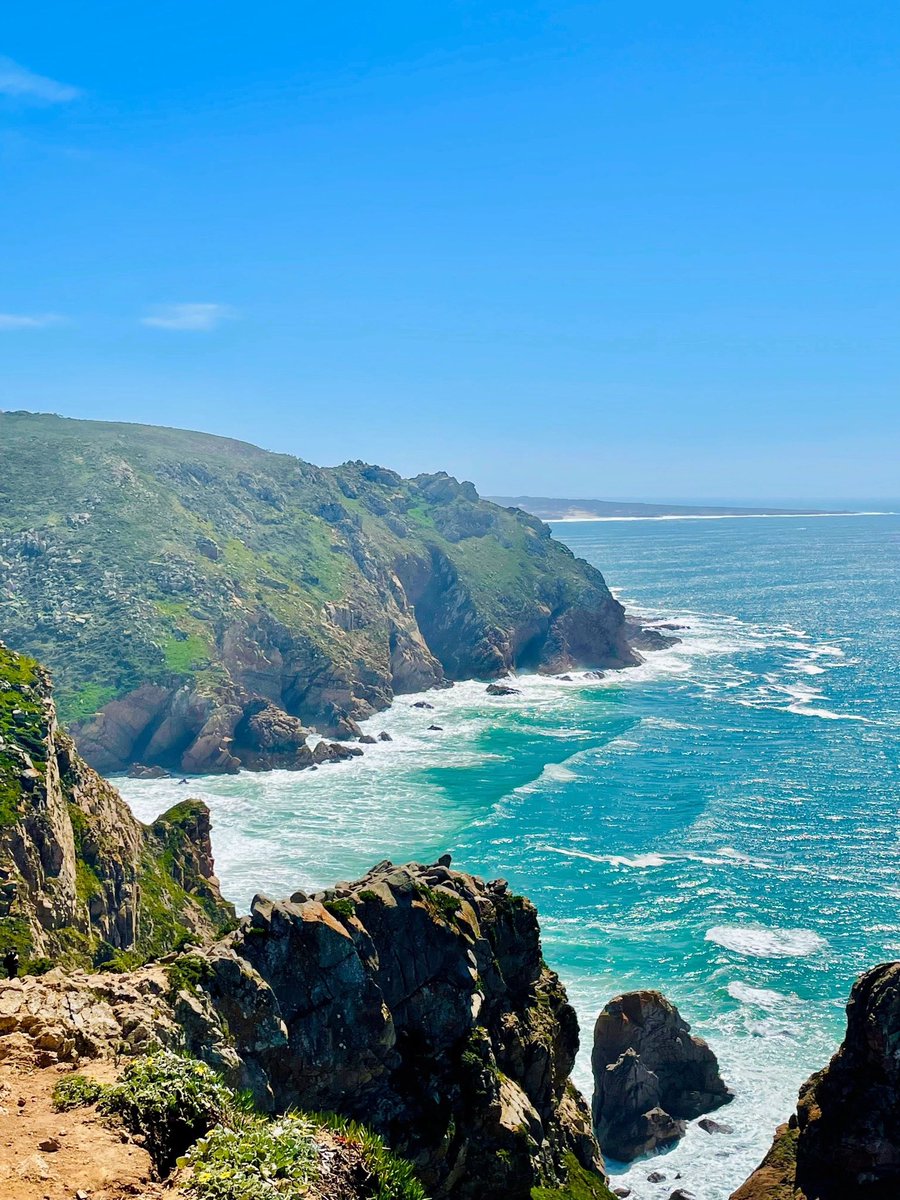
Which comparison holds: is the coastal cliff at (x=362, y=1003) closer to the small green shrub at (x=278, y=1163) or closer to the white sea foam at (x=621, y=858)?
the small green shrub at (x=278, y=1163)

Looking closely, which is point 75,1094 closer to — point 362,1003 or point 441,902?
point 362,1003

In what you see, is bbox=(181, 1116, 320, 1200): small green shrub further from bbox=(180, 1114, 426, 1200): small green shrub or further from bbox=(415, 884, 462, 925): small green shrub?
bbox=(415, 884, 462, 925): small green shrub

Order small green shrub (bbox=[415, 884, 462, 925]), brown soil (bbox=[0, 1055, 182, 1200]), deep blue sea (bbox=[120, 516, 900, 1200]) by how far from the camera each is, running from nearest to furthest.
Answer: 1. brown soil (bbox=[0, 1055, 182, 1200])
2. small green shrub (bbox=[415, 884, 462, 925])
3. deep blue sea (bbox=[120, 516, 900, 1200])

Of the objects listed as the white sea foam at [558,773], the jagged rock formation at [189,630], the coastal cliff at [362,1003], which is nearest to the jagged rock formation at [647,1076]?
the coastal cliff at [362,1003]

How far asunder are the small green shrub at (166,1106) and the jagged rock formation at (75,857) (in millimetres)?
29504

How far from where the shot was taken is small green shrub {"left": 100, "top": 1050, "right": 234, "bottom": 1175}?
16.1 meters

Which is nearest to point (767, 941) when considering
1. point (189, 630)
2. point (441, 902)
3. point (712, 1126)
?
point (712, 1126)

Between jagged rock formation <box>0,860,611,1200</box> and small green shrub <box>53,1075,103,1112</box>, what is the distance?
12361mm

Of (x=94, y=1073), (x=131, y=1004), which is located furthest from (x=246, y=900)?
(x=94, y=1073)

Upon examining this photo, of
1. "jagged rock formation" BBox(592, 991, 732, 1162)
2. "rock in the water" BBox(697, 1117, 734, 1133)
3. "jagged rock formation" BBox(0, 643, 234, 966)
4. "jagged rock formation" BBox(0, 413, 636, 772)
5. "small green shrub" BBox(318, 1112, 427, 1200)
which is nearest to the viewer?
"small green shrub" BBox(318, 1112, 427, 1200)

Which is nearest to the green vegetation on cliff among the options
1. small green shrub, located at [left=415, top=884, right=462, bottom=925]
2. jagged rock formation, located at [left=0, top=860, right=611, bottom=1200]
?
jagged rock formation, located at [left=0, top=860, right=611, bottom=1200]

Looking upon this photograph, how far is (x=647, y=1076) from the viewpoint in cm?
5978

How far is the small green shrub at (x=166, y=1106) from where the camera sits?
16.1m

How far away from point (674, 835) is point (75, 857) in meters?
63.3
